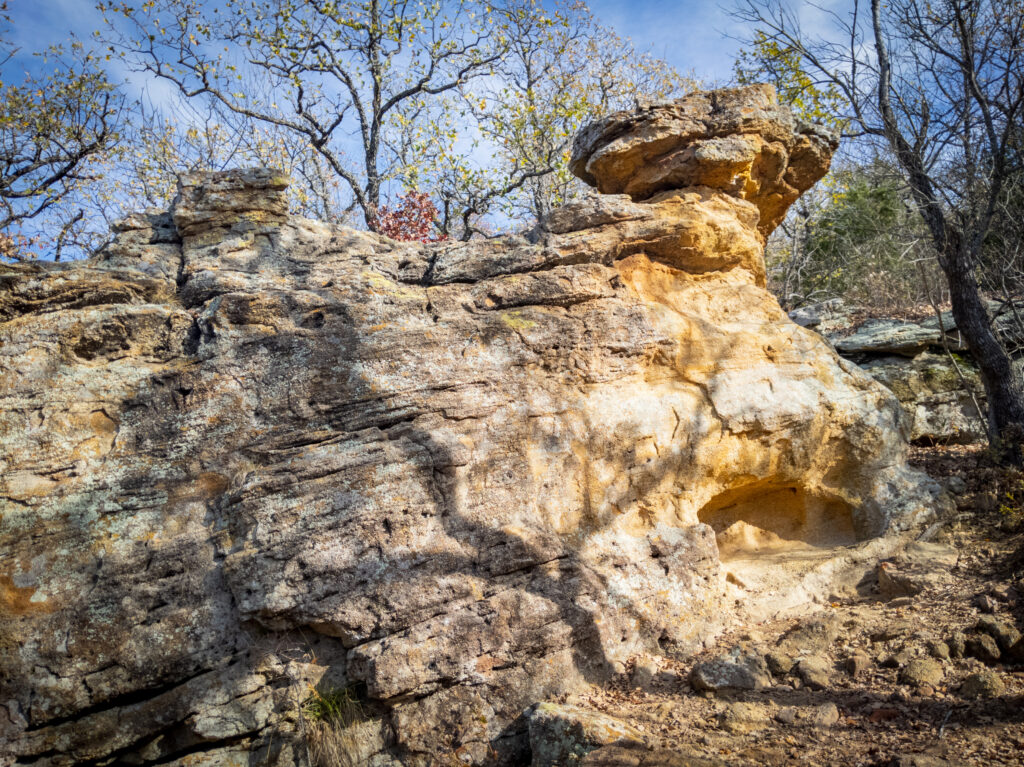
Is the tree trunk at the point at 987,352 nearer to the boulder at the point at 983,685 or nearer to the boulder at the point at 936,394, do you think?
the boulder at the point at 936,394

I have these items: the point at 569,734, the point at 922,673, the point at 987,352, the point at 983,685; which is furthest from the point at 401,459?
the point at 987,352

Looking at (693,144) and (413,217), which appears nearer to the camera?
(693,144)

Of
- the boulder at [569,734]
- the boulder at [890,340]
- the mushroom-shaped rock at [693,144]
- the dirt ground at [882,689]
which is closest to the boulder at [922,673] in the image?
the dirt ground at [882,689]

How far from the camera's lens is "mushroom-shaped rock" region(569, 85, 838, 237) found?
6957 mm

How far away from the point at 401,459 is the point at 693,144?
4.61 metres

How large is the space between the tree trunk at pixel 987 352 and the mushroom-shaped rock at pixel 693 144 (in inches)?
108

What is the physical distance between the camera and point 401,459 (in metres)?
5.18

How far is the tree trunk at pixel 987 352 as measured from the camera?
7.93 metres

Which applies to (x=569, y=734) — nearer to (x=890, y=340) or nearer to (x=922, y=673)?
(x=922, y=673)

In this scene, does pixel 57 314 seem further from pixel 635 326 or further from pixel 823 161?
pixel 823 161

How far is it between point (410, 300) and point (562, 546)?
254 centimetres

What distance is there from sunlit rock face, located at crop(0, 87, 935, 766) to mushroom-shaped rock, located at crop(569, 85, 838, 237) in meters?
0.04

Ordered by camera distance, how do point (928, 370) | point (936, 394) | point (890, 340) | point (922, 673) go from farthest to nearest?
point (890, 340) → point (928, 370) → point (936, 394) → point (922, 673)

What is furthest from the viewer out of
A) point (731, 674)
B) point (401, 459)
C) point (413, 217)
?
point (413, 217)
